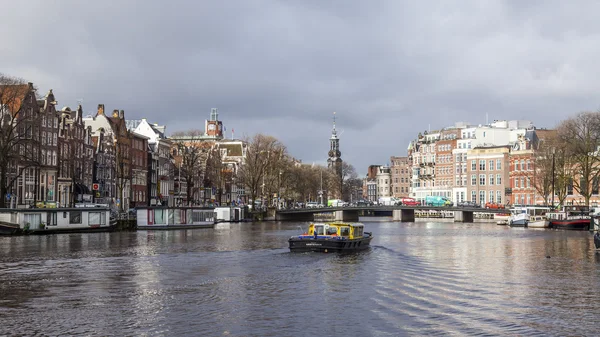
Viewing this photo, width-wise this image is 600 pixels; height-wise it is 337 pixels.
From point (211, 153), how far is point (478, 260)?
336ft

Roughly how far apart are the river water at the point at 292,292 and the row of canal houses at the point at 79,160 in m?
36.2

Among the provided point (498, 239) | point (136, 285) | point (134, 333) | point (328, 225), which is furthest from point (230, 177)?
point (134, 333)

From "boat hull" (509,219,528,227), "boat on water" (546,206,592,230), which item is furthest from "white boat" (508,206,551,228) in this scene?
"boat on water" (546,206,592,230)

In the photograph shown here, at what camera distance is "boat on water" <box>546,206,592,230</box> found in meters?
112

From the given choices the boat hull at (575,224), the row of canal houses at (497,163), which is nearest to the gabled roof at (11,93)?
the boat hull at (575,224)

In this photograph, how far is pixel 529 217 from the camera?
129 metres

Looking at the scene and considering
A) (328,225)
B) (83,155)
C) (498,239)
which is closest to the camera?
(328,225)

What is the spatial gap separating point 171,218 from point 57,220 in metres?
21.1

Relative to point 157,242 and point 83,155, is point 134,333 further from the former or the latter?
point 83,155

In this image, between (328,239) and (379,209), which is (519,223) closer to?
(379,209)

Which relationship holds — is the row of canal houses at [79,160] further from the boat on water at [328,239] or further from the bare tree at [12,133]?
the boat on water at [328,239]

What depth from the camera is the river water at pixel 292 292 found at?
1218 inches

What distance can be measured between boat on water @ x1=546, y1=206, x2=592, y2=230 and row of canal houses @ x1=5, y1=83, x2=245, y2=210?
211 feet

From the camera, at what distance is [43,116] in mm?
111625
